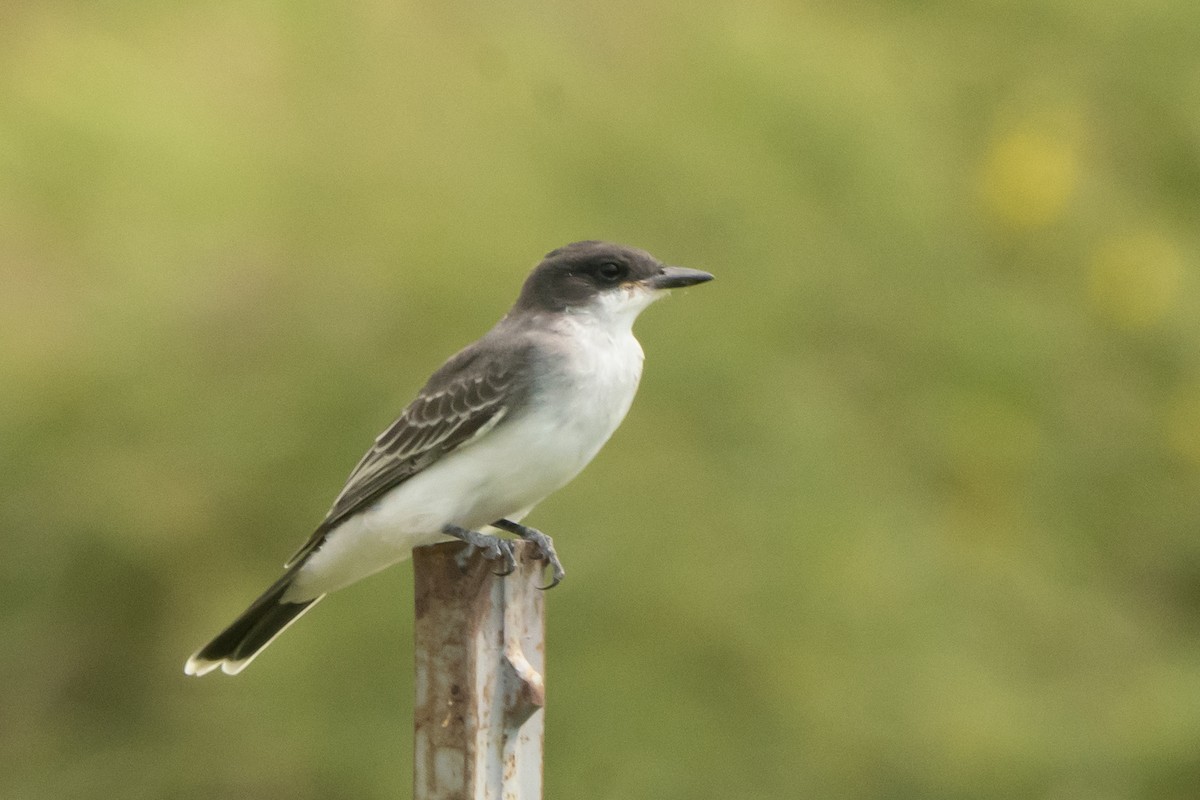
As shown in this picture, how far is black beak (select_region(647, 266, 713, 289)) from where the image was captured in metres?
4.75

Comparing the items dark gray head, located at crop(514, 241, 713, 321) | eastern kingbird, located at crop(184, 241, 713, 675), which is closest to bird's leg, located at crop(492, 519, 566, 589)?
eastern kingbird, located at crop(184, 241, 713, 675)

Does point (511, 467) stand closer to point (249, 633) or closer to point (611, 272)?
point (611, 272)

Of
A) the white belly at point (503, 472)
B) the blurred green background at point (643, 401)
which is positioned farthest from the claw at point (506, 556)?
the blurred green background at point (643, 401)

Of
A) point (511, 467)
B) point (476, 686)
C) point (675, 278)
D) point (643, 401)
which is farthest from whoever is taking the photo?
point (643, 401)

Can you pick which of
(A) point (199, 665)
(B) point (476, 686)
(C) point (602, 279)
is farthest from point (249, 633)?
(B) point (476, 686)

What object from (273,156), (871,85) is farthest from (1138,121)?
(273,156)

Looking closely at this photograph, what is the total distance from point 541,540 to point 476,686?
117 cm

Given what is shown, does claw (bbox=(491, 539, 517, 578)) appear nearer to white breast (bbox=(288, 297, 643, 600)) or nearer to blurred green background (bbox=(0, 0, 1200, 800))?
white breast (bbox=(288, 297, 643, 600))

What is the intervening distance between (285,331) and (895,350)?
2.19 metres

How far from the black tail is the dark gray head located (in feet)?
3.40

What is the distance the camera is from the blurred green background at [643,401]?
5809 mm

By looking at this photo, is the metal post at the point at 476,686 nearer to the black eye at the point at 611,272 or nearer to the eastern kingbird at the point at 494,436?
the eastern kingbird at the point at 494,436

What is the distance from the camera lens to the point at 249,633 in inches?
186

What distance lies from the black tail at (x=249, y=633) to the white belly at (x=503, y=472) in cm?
6
